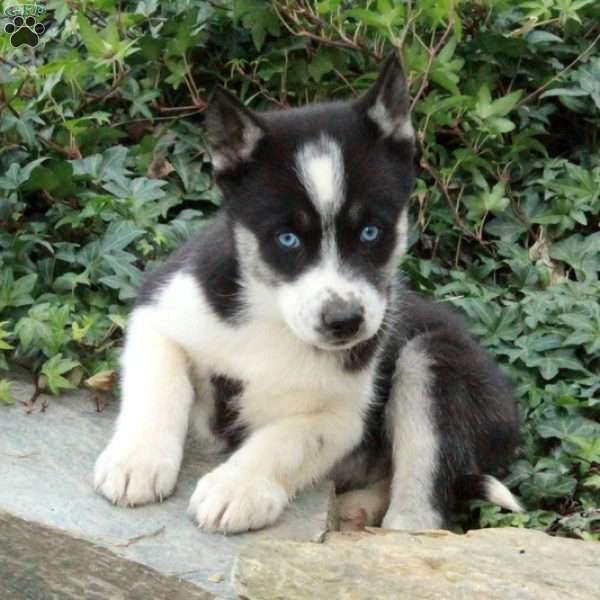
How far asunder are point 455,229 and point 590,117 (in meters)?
1.03

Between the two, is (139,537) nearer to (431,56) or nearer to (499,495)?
(499,495)

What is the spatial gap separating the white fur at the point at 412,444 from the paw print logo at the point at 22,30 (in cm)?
271

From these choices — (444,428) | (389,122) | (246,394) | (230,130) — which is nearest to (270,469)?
(246,394)

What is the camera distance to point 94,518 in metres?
3.43

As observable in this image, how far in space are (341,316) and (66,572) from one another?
3.57 ft

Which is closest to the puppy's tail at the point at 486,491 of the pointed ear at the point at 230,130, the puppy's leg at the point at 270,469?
the puppy's leg at the point at 270,469

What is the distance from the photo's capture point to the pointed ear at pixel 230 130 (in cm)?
369

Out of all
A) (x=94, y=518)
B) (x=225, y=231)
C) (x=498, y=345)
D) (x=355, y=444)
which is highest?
(x=225, y=231)

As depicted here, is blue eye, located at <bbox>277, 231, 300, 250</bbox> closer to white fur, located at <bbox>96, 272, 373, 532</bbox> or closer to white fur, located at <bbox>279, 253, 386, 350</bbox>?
white fur, located at <bbox>279, 253, 386, 350</bbox>

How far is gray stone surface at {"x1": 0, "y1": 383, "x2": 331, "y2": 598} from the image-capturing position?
A: 129 inches

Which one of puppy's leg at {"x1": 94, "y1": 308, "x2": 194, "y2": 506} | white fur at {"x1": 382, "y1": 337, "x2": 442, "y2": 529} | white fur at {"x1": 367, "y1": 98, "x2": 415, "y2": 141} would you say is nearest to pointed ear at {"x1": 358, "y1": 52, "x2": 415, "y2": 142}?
white fur at {"x1": 367, "y1": 98, "x2": 415, "y2": 141}

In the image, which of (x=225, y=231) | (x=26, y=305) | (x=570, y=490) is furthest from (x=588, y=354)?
(x=26, y=305)

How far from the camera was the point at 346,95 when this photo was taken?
18.7 feet

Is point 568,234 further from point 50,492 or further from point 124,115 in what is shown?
point 50,492
